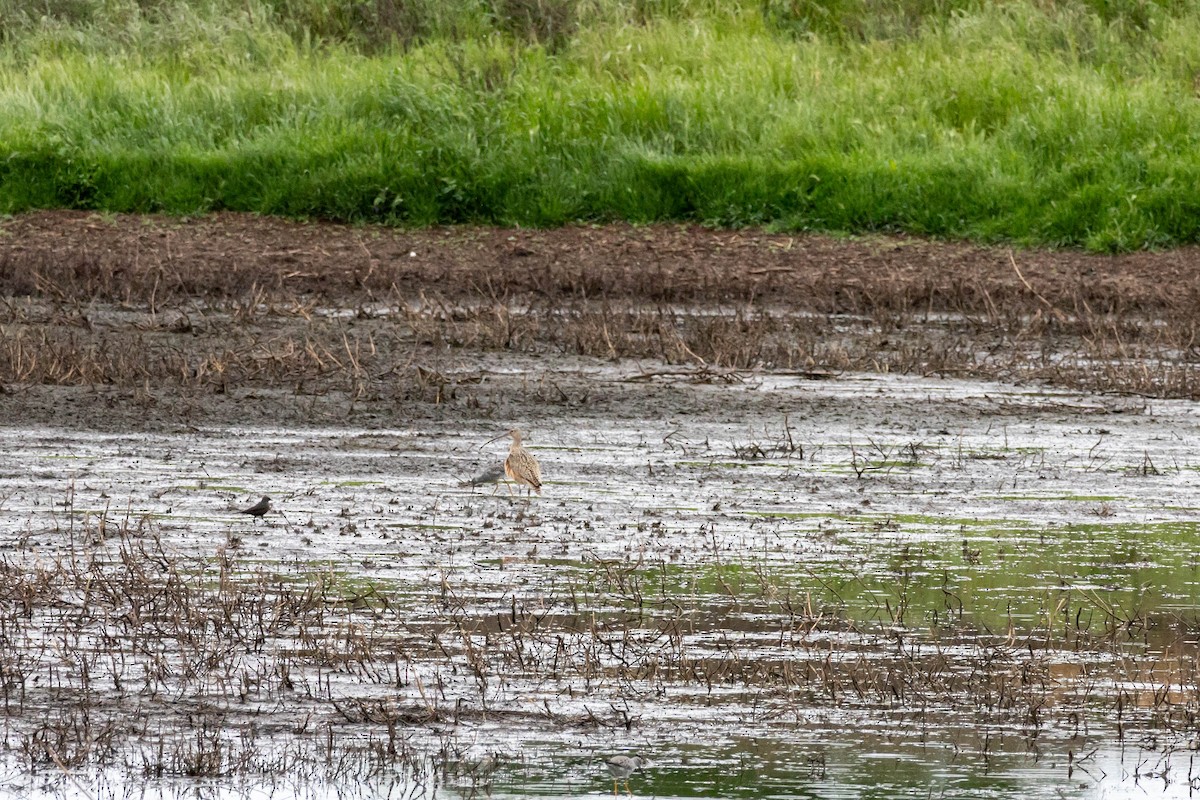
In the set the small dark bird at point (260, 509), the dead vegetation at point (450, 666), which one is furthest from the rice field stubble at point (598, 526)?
the small dark bird at point (260, 509)

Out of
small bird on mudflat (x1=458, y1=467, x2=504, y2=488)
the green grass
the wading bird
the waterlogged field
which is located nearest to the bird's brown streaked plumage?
the wading bird

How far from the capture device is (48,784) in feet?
16.7

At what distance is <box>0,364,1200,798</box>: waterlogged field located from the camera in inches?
211

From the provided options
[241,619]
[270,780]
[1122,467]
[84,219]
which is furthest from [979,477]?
[84,219]

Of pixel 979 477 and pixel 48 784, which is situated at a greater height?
pixel 48 784

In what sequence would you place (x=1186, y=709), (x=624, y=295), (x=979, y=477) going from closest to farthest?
(x=1186, y=709) < (x=979, y=477) < (x=624, y=295)

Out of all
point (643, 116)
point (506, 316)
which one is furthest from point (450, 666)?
point (643, 116)

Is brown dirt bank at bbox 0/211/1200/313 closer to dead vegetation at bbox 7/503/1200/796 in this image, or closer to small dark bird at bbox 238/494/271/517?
small dark bird at bbox 238/494/271/517

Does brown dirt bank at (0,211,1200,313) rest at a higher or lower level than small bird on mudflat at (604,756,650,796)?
lower

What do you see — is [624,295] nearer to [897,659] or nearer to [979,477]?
[979,477]

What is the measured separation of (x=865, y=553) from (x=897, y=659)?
1.68m

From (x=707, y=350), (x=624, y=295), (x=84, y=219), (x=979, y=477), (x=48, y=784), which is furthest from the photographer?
(x=84, y=219)

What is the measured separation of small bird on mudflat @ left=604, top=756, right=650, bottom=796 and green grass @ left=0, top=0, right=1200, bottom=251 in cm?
1281

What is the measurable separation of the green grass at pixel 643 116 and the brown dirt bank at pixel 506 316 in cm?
66
